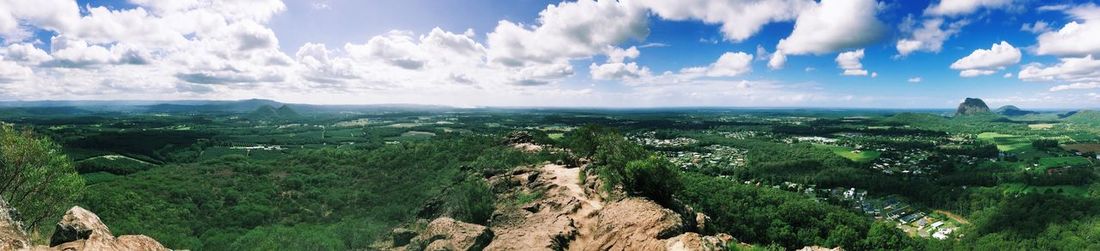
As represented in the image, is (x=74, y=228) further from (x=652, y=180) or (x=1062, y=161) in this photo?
(x=1062, y=161)

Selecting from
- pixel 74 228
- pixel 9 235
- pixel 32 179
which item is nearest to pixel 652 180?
pixel 74 228

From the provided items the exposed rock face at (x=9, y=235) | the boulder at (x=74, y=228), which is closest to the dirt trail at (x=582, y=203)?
the boulder at (x=74, y=228)

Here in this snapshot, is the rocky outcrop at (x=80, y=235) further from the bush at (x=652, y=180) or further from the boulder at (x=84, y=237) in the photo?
the bush at (x=652, y=180)

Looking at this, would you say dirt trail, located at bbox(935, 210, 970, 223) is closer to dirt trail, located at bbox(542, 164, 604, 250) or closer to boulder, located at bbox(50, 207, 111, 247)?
dirt trail, located at bbox(542, 164, 604, 250)

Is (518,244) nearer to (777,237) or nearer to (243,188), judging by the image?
(777,237)

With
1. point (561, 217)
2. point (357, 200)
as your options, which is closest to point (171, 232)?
point (357, 200)

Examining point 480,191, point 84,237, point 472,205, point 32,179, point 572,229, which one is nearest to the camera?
point 84,237
